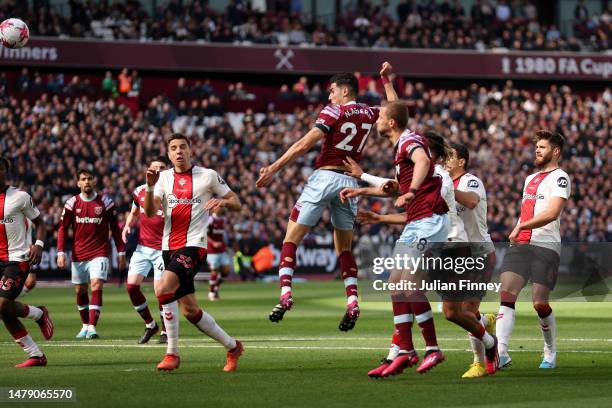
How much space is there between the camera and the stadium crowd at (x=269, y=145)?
125 feet

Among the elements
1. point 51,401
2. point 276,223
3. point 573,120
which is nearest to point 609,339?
point 51,401

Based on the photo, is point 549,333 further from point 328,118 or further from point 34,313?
point 34,313

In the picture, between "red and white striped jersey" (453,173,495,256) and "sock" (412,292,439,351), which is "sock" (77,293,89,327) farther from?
"sock" (412,292,439,351)

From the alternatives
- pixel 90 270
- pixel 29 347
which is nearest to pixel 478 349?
pixel 29 347

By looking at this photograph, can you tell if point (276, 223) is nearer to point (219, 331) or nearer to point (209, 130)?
point (209, 130)

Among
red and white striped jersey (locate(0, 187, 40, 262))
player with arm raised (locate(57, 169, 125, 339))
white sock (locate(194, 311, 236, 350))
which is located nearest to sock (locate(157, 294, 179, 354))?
white sock (locate(194, 311, 236, 350))

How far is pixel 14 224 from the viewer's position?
45.0ft

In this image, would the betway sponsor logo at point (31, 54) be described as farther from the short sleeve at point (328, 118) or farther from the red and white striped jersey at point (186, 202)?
the short sleeve at point (328, 118)

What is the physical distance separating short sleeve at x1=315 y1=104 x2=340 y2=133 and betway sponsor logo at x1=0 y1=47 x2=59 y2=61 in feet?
110

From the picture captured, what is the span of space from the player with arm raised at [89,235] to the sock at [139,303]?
838 millimetres

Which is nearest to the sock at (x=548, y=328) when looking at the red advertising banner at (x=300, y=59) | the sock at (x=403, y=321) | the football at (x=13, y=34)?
the sock at (x=403, y=321)

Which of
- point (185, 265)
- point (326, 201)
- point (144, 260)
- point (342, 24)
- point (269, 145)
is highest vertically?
point (342, 24)

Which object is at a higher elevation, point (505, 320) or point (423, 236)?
point (423, 236)

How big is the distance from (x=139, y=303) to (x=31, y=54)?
29546mm
